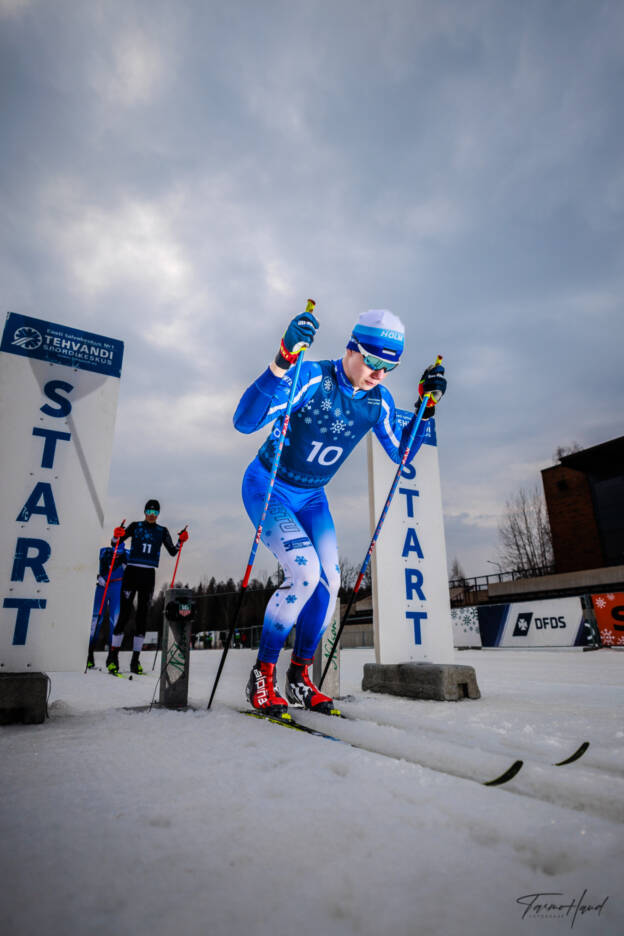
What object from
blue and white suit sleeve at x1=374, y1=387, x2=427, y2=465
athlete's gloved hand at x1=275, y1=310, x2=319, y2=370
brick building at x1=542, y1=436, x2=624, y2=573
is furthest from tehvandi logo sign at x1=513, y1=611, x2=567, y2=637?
athlete's gloved hand at x1=275, y1=310, x2=319, y2=370

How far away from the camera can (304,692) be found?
2.86 metres

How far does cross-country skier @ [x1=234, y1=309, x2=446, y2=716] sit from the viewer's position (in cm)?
284

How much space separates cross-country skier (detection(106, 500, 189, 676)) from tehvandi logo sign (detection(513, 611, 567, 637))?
10.4 metres

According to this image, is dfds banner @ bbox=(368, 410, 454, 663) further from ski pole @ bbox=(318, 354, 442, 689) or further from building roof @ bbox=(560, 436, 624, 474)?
building roof @ bbox=(560, 436, 624, 474)

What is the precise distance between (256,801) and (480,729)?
4.34ft

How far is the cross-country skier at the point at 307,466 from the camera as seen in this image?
112 inches

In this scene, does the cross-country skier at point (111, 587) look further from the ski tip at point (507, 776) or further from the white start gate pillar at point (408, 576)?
the ski tip at point (507, 776)

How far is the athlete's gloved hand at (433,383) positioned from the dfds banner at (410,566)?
33.0 inches

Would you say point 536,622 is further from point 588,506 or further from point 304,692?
point 588,506

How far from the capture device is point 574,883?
0.82m

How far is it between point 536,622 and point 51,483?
516 inches

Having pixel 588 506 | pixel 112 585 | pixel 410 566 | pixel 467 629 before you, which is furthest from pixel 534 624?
pixel 588 506

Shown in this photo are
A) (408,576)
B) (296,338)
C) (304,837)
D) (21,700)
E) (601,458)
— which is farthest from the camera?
(601,458)

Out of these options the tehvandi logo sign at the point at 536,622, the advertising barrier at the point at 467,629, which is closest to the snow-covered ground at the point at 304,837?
the tehvandi logo sign at the point at 536,622
